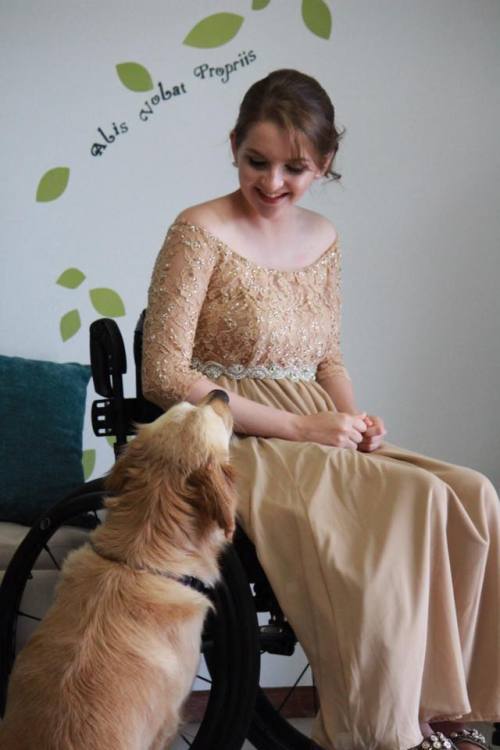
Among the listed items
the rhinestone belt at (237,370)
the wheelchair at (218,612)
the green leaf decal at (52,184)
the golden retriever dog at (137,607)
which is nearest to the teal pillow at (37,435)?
the wheelchair at (218,612)

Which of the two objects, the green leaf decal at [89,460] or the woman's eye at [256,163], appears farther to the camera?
the green leaf decal at [89,460]

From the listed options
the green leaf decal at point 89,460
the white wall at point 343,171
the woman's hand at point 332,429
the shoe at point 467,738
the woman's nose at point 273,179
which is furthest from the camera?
the green leaf decal at point 89,460

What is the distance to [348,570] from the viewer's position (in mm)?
1593

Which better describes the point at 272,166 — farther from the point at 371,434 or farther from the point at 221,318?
the point at 371,434

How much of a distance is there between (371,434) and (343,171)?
1.25 metres

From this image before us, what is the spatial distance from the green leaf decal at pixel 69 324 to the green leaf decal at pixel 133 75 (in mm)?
659

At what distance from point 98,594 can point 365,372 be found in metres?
1.62

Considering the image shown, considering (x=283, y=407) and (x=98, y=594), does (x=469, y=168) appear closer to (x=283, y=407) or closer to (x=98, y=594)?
(x=283, y=407)

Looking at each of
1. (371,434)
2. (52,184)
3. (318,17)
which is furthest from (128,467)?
(318,17)

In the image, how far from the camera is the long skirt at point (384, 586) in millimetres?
1554

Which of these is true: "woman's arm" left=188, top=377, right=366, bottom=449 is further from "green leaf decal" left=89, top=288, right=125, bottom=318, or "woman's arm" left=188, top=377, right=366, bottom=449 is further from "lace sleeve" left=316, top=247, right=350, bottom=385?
"green leaf decal" left=89, top=288, right=125, bottom=318

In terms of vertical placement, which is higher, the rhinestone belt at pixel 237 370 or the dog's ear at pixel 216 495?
the rhinestone belt at pixel 237 370

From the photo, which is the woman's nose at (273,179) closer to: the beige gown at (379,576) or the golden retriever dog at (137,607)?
the beige gown at (379,576)

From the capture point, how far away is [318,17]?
9.57 feet
